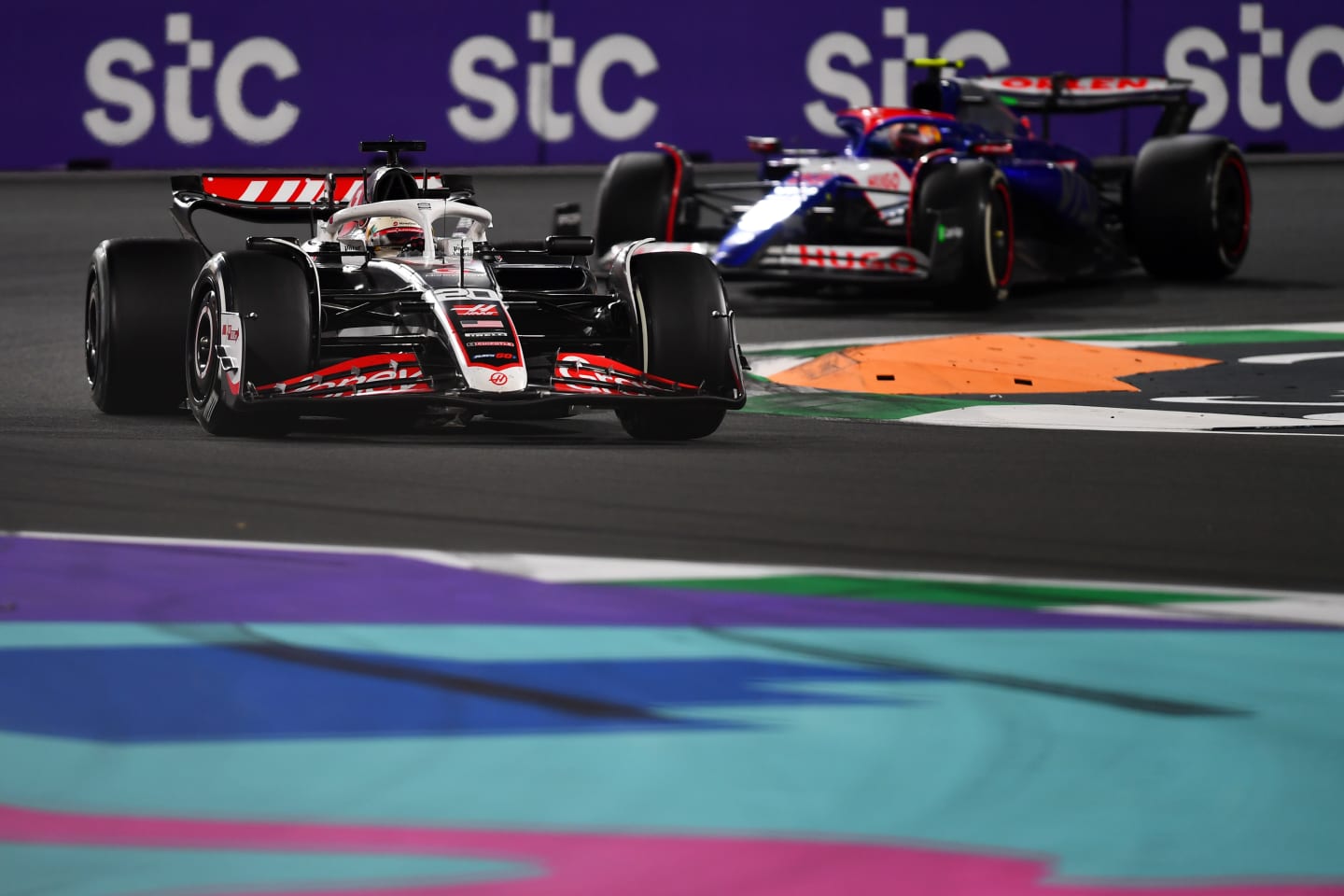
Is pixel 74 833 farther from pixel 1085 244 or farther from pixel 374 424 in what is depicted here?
pixel 1085 244

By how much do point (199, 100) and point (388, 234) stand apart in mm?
14697

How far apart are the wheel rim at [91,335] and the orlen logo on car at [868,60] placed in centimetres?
1448

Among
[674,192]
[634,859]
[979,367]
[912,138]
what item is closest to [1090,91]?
[912,138]

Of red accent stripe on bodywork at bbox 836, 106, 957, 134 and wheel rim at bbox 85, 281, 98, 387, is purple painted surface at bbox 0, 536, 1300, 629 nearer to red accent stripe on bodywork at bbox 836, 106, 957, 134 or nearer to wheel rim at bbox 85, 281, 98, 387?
wheel rim at bbox 85, 281, 98, 387

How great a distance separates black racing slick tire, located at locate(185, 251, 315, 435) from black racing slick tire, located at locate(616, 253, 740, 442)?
1.21 m

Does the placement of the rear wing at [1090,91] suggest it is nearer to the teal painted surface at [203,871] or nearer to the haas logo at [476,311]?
the haas logo at [476,311]

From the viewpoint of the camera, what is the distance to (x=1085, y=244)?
15930 mm

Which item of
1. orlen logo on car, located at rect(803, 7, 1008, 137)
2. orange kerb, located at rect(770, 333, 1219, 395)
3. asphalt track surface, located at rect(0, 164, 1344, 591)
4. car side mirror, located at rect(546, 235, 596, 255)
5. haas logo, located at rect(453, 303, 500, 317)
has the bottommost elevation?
orange kerb, located at rect(770, 333, 1219, 395)

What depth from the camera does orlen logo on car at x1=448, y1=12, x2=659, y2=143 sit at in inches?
917

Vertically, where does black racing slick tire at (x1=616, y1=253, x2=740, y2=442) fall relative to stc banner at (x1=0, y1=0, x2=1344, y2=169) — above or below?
below

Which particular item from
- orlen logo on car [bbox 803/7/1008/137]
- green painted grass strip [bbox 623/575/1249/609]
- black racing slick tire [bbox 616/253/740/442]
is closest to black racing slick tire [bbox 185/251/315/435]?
black racing slick tire [bbox 616/253/740/442]

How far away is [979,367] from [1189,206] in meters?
5.64

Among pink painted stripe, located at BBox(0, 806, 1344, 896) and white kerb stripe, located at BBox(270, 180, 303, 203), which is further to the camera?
white kerb stripe, located at BBox(270, 180, 303, 203)

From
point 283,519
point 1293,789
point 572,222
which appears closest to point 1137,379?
point 572,222
